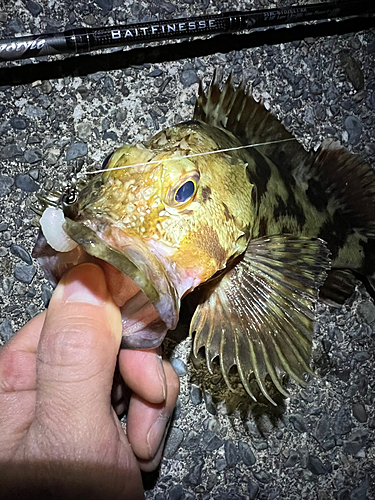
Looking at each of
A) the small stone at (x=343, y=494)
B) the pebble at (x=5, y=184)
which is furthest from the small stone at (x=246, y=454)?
the pebble at (x=5, y=184)

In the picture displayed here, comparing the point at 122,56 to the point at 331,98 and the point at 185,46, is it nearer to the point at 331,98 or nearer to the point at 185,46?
the point at 185,46

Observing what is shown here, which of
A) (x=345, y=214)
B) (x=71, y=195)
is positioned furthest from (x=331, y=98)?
(x=71, y=195)

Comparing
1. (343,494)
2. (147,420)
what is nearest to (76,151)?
(147,420)

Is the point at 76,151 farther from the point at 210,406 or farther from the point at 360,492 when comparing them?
the point at 360,492

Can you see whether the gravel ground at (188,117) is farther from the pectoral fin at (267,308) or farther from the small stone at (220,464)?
the pectoral fin at (267,308)

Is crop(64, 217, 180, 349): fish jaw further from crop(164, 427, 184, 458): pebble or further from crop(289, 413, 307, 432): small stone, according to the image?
crop(289, 413, 307, 432): small stone

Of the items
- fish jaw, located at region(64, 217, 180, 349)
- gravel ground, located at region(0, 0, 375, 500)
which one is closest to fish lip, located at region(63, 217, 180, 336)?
fish jaw, located at region(64, 217, 180, 349)
